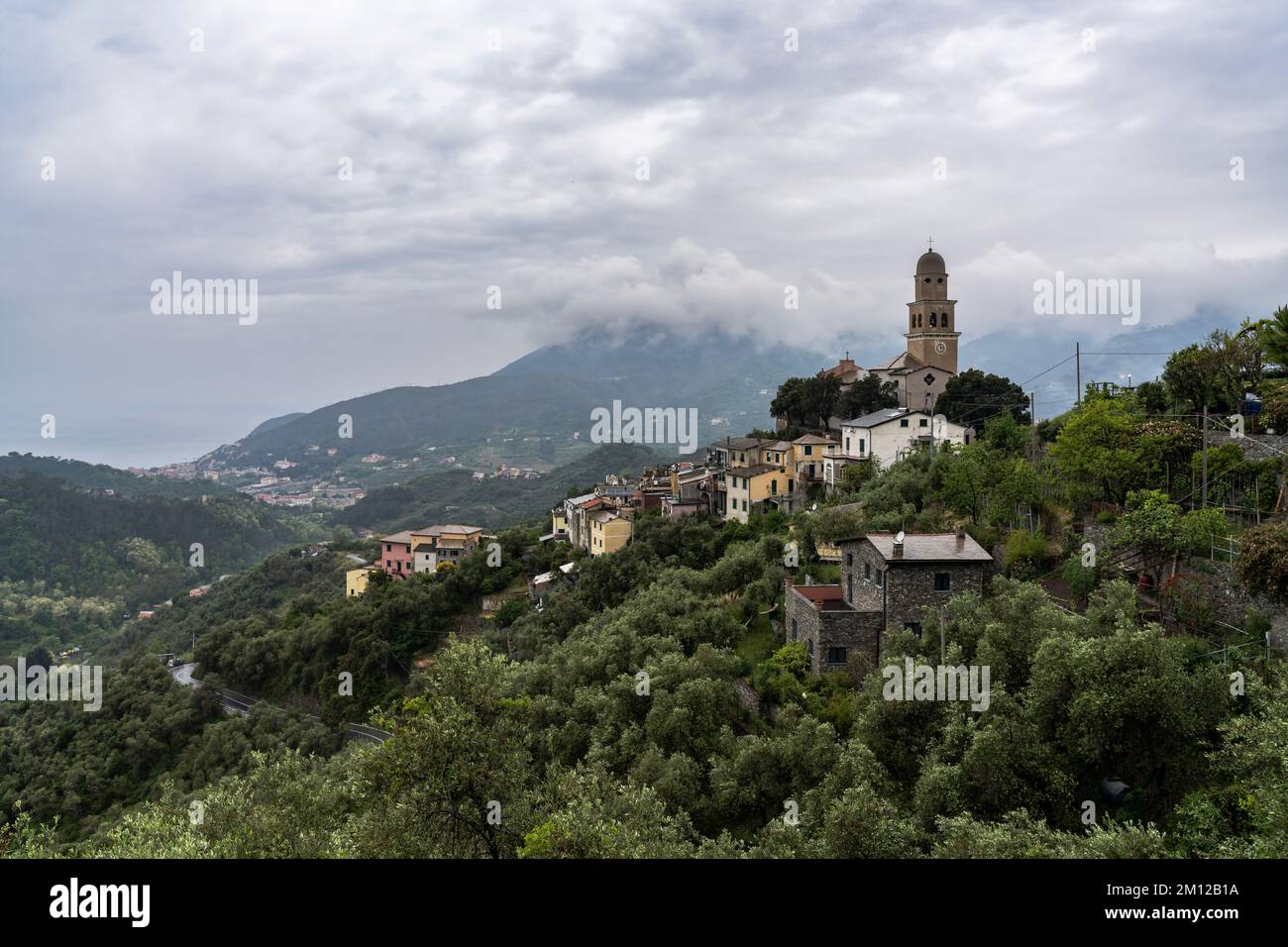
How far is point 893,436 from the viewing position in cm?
4522

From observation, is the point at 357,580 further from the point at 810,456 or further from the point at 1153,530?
the point at 1153,530

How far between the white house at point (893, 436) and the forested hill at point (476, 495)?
84408 mm

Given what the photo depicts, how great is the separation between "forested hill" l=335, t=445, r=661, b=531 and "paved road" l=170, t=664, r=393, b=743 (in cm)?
6413

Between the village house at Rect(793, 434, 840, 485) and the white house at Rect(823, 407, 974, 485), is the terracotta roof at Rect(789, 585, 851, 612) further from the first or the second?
the village house at Rect(793, 434, 840, 485)

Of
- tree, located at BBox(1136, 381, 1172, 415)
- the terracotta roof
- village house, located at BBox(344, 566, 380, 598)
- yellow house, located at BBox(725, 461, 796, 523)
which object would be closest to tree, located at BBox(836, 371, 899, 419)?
yellow house, located at BBox(725, 461, 796, 523)

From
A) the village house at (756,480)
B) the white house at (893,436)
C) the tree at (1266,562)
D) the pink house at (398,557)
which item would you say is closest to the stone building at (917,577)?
the tree at (1266,562)

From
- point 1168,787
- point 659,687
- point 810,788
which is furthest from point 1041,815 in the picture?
point 659,687

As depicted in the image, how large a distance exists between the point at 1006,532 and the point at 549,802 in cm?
1917

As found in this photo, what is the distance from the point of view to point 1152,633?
1558 cm

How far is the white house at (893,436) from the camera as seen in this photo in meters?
44.0

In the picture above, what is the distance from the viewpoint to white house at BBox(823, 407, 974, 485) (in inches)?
1732

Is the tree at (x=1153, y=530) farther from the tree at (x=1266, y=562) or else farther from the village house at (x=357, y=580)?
the village house at (x=357, y=580)
